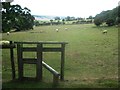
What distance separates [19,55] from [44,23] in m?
65.4

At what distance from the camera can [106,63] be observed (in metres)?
14.1

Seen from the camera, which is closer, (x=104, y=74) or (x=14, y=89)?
(x=14, y=89)

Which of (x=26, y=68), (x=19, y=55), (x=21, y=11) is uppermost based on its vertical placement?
(x=21, y=11)

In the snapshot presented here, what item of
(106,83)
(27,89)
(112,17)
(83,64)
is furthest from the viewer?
(112,17)

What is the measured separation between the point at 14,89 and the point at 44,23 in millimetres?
66410

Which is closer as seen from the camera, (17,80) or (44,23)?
(17,80)

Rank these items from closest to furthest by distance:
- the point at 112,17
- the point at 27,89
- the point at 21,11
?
1. the point at 27,89
2. the point at 21,11
3. the point at 112,17

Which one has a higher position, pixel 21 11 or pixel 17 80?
pixel 21 11

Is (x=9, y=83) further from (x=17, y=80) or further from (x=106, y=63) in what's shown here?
(x=106, y=63)

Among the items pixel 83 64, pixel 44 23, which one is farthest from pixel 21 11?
pixel 44 23

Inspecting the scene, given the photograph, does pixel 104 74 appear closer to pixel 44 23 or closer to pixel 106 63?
pixel 106 63

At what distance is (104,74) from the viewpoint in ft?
37.5

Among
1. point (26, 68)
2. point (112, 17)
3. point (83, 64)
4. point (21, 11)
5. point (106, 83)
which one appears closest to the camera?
point (106, 83)

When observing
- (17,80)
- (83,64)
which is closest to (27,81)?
(17,80)
